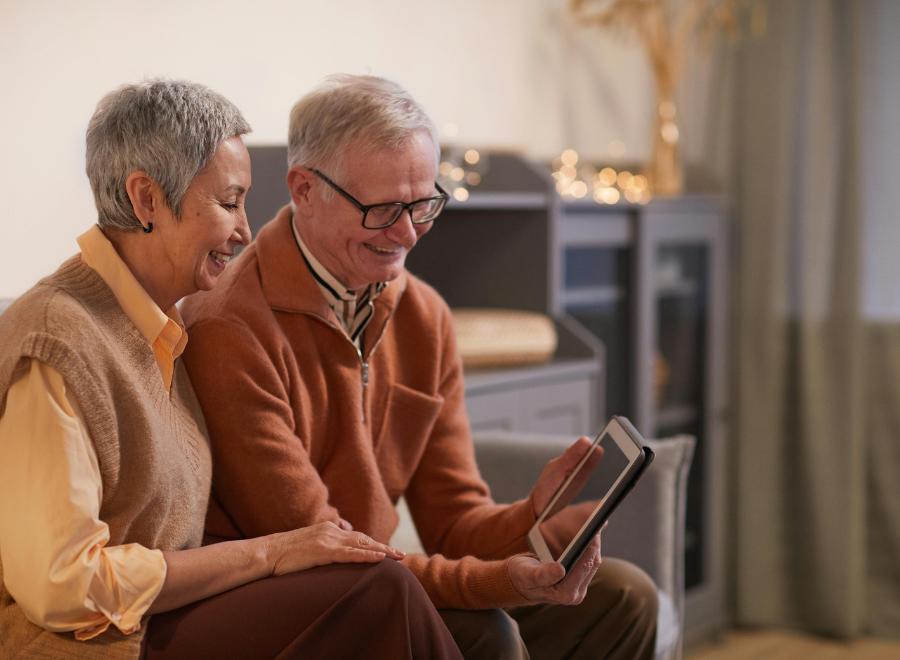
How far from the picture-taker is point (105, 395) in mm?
1234

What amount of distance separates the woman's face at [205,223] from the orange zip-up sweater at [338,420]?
161 mm

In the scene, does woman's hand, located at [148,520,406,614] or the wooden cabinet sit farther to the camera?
the wooden cabinet

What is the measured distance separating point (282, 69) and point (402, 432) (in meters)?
1.06

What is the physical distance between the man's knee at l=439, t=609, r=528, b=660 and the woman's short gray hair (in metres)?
0.61

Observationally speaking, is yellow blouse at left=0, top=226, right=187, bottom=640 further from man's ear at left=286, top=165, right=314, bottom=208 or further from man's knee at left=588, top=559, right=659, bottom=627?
man's knee at left=588, top=559, right=659, bottom=627

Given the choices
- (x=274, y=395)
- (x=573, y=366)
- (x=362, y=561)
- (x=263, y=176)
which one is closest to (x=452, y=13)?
(x=573, y=366)

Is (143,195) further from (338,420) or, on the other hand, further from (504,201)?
(504,201)

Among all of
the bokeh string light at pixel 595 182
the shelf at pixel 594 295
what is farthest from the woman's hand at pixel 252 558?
the bokeh string light at pixel 595 182

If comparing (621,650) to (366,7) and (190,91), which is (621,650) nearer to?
(190,91)

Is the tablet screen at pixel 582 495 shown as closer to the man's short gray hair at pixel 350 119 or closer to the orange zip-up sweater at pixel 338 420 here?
the orange zip-up sweater at pixel 338 420

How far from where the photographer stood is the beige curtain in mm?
3582

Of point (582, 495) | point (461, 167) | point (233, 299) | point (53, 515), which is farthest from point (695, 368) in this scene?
point (53, 515)

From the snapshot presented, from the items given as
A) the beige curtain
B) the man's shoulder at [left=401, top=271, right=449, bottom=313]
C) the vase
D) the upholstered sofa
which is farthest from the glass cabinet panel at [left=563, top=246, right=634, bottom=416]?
the man's shoulder at [left=401, top=271, right=449, bottom=313]

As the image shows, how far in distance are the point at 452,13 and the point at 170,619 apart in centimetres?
209
